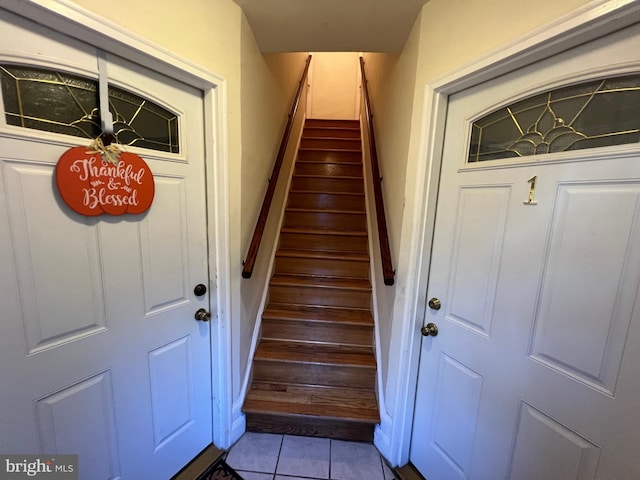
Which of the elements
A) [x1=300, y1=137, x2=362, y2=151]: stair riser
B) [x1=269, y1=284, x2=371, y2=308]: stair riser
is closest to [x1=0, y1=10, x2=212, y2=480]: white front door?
[x1=269, y1=284, x2=371, y2=308]: stair riser

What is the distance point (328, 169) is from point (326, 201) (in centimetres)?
50

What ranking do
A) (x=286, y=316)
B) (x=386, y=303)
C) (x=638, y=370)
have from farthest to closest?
1. (x=286, y=316)
2. (x=386, y=303)
3. (x=638, y=370)

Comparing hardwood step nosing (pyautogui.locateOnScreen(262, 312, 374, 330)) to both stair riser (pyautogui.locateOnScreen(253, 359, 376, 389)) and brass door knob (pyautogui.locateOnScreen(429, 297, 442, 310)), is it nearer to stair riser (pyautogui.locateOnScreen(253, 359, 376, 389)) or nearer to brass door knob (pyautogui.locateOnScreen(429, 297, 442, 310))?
stair riser (pyautogui.locateOnScreen(253, 359, 376, 389))

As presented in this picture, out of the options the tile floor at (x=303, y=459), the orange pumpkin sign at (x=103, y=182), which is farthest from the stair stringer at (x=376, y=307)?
the orange pumpkin sign at (x=103, y=182)

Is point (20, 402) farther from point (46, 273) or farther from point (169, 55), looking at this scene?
point (169, 55)

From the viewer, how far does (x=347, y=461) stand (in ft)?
4.93

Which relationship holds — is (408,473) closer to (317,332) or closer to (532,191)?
(317,332)

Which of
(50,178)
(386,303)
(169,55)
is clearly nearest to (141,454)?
(50,178)

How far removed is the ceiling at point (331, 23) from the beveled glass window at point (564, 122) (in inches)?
25.5

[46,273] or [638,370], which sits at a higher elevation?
[46,273]

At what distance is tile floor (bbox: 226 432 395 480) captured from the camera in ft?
4.66

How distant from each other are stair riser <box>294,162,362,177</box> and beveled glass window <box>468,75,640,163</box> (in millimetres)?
1978

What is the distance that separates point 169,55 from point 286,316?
161 cm

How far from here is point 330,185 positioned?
288cm
